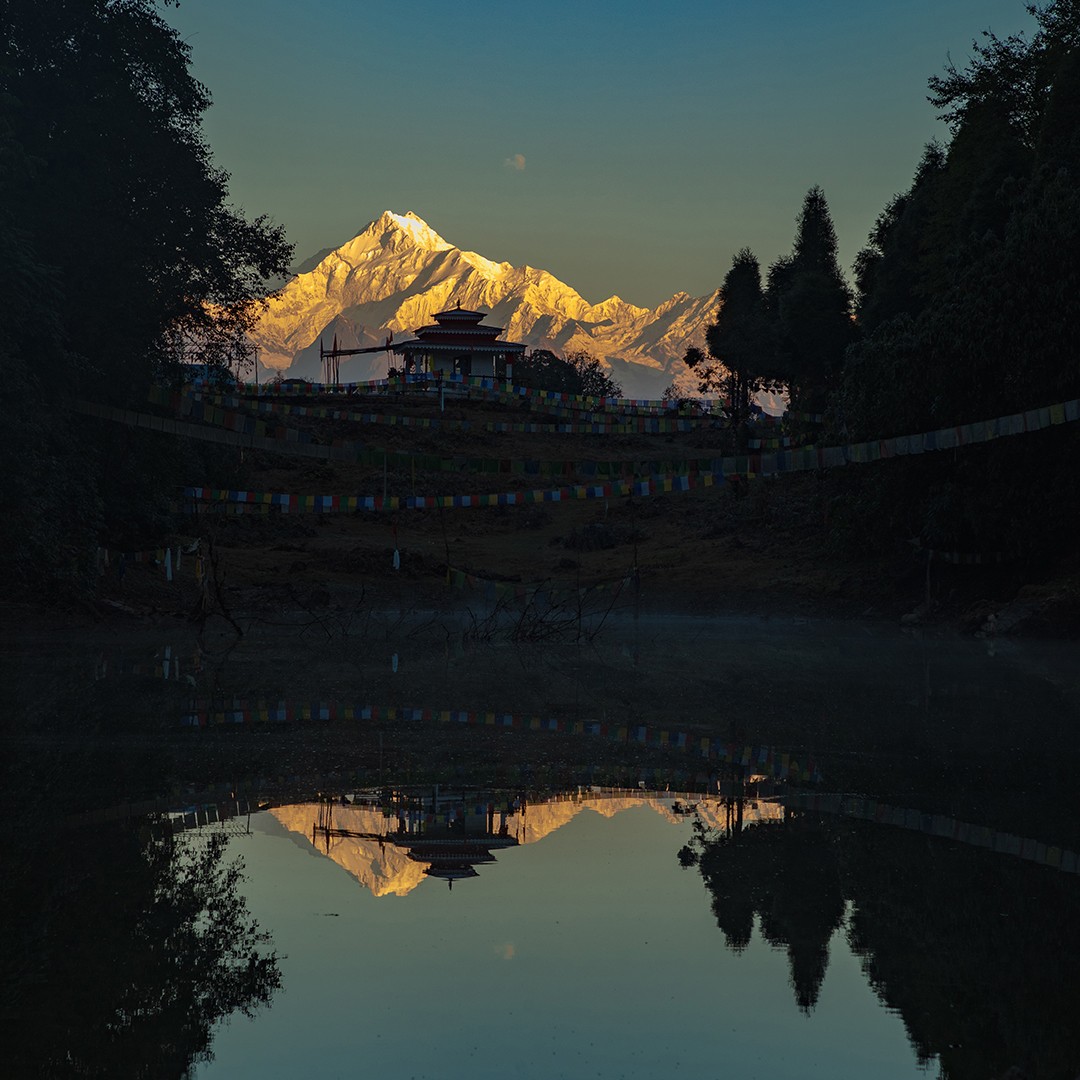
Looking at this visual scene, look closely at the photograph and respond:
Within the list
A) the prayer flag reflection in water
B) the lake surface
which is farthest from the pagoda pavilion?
the prayer flag reflection in water

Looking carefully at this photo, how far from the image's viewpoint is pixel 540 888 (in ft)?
28.1

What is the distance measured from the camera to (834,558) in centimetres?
3856

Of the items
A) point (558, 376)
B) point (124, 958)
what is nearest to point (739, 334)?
point (558, 376)

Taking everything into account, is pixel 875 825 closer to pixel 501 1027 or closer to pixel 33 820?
pixel 501 1027

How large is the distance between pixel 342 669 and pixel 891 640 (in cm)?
1178

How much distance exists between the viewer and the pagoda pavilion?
88250 mm

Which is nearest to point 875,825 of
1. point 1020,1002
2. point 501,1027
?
point 1020,1002

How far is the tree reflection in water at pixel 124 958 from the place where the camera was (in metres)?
5.69

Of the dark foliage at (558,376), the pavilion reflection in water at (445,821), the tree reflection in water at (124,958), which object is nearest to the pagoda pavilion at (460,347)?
the dark foliage at (558,376)

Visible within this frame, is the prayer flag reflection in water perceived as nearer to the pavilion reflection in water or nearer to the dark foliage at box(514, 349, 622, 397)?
the pavilion reflection in water

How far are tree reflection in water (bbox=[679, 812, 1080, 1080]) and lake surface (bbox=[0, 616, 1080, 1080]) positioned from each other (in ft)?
0.08

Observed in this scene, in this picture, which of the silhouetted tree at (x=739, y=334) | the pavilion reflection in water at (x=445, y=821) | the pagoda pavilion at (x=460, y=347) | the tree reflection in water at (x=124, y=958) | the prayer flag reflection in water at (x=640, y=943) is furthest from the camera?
the pagoda pavilion at (x=460, y=347)

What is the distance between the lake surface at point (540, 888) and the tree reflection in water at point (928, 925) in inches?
1.0

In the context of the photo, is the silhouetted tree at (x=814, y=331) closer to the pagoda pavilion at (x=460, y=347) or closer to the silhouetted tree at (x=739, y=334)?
the silhouetted tree at (x=739, y=334)
